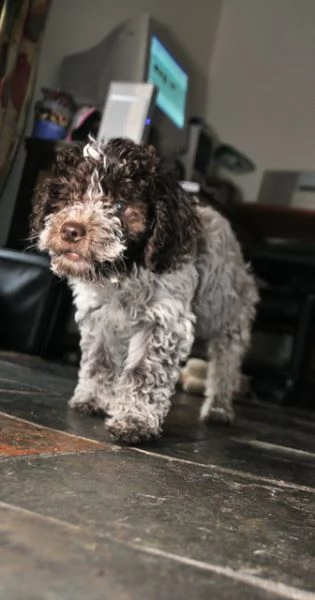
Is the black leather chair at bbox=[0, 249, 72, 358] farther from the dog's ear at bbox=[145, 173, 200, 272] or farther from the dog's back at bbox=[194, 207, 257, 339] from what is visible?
the dog's ear at bbox=[145, 173, 200, 272]

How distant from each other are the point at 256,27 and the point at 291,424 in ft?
13.9

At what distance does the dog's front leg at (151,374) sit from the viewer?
1.93 m

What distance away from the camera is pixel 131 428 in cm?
185

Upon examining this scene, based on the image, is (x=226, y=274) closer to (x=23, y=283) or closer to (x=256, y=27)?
(x=23, y=283)

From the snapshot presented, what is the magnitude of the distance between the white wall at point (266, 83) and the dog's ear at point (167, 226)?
410cm

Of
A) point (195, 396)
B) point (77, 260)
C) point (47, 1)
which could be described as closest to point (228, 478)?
point (77, 260)

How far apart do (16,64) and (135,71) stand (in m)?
0.83

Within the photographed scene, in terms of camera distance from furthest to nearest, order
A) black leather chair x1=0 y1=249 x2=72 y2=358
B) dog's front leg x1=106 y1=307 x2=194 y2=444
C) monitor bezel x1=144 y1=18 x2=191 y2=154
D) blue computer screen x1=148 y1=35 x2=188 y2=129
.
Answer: blue computer screen x1=148 y1=35 x2=188 y2=129 → monitor bezel x1=144 y1=18 x2=191 y2=154 → black leather chair x1=0 y1=249 x2=72 y2=358 → dog's front leg x1=106 y1=307 x2=194 y2=444

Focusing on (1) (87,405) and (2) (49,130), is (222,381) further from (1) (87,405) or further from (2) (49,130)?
(2) (49,130)

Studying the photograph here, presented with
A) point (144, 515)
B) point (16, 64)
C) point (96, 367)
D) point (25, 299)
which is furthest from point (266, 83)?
point (144, 515)

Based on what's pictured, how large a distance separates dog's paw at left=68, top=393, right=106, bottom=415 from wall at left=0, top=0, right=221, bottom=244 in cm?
208

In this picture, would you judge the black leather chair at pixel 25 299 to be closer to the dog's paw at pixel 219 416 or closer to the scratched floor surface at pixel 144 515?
the dog's paw at pixel 219 416

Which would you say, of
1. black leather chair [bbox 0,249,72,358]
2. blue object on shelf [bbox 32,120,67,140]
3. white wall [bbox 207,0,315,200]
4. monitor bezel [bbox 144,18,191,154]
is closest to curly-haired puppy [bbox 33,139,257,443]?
black leather chair [bbox 0,249,72,358]

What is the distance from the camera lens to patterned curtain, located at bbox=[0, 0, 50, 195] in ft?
11.5
